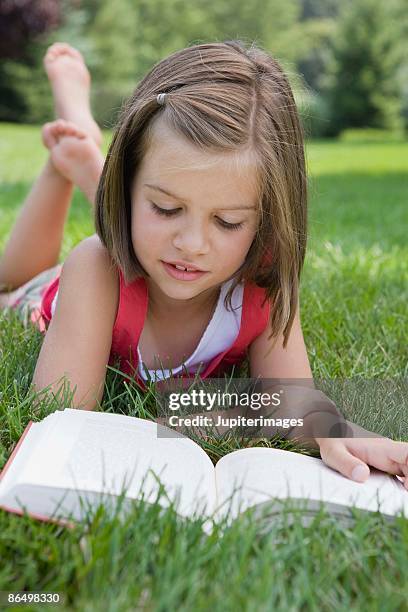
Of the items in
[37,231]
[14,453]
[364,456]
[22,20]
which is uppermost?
[22,20]

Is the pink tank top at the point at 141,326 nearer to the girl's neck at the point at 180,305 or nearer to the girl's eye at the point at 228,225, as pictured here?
the girl's neck at the point at 180,305

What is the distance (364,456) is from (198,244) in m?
0.47

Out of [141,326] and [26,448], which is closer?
[26,448]

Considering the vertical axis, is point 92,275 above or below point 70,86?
below

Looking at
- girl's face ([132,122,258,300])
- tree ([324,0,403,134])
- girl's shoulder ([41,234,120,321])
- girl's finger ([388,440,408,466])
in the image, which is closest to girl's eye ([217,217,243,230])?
girl's face ([132,122,258,300])

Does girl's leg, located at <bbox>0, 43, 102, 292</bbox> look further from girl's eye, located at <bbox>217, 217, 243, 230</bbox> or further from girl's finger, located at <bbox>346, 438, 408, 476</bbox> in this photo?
girl's finger, located at <bbox>346, 438, 408, 476</bbox>

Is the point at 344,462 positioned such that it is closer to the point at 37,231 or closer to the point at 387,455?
the point at 387,455

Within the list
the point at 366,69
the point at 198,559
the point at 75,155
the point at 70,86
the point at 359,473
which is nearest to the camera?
the point at 198,559

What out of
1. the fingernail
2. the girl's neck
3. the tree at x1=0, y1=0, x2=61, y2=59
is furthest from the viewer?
the tree at x1=0, y1=0, x2=61, y2=59

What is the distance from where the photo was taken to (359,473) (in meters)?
1.27

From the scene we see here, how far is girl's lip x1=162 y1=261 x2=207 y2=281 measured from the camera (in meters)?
1.52

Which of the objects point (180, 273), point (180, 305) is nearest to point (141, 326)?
point (180, 305)

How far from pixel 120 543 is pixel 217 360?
0.83 m

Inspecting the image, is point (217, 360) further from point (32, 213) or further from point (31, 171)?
point (31, 171)
